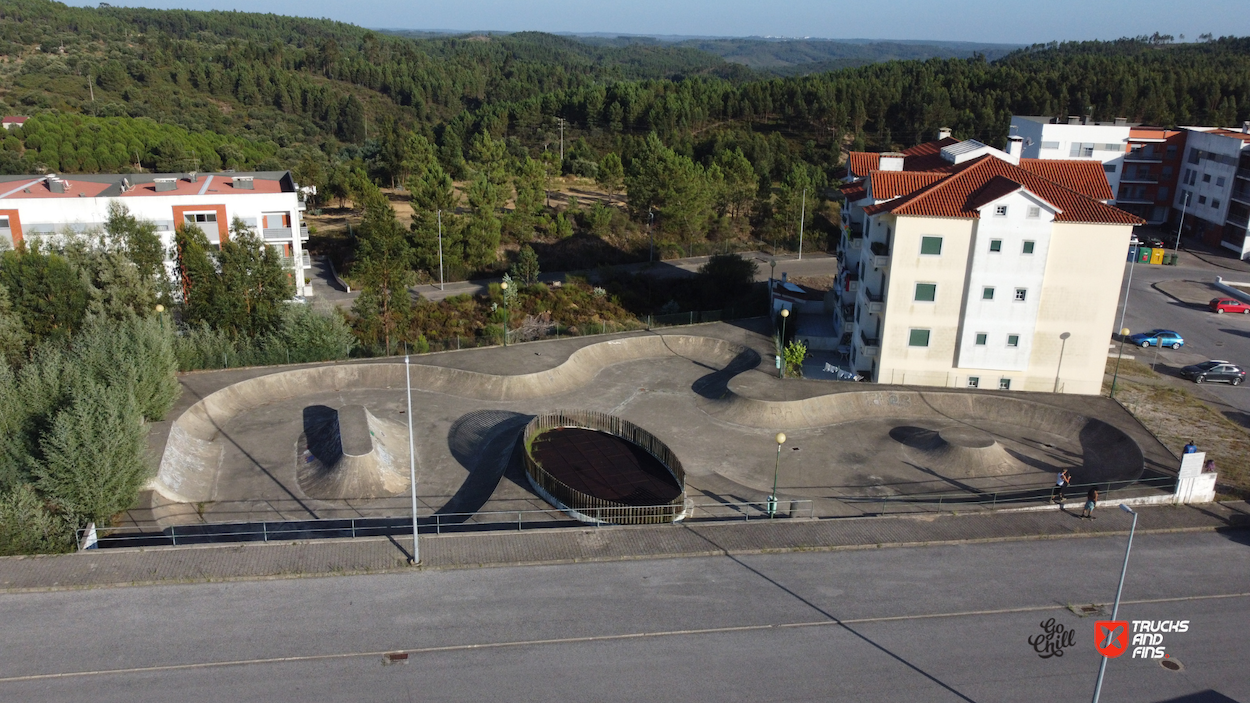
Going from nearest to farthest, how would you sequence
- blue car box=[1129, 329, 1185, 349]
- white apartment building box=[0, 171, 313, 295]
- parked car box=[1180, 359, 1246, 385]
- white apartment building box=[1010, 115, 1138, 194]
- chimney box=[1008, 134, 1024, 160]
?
parked car box=[1180, 359, 1246, 385] → chimney box=[1008, 134, 1024, 160] → white apartment building box=[0, 171, 313, 295] → blue car box=[1129, 329, 1185, 349] → white apartment building box=[1010, 115, 1138, 194]

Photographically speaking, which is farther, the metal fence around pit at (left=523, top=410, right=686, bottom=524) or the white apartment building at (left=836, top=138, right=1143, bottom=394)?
the white apartment building at (left=836, top=138, right=1143, bottom=394)

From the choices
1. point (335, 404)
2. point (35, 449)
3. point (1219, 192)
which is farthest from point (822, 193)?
point (35, 449)

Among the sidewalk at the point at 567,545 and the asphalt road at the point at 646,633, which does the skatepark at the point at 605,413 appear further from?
the asphalt road at the point at 646,633

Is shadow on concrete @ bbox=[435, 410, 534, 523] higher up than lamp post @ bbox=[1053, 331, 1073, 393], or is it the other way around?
lamp post @ bbox=[1053, 331, 1073, 393]

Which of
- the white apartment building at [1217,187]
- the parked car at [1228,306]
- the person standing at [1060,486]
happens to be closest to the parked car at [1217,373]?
the parked car at [1228,306]

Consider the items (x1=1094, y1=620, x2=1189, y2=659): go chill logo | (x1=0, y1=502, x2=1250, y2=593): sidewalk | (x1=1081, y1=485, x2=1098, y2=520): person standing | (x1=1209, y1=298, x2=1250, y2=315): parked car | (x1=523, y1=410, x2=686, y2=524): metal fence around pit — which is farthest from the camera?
(x1=1209, y1=298, x2=1250, y2=315): parked car

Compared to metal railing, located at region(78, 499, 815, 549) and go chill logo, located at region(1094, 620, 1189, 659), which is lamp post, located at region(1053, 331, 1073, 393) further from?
go chill logo, located at region(1094, 620, 1189, 659)

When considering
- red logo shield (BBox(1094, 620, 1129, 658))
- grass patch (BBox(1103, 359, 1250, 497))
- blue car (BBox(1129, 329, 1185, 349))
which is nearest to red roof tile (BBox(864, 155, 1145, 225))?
grass patch (BBox(1103, 359, 1250, 497))
